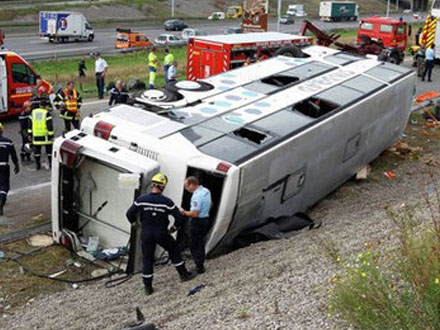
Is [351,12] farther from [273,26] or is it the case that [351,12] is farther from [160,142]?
[160,142]

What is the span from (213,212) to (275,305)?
218 cm

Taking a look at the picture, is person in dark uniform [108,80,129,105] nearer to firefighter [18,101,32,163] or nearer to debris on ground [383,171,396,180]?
firefighter [18,101,32,163]

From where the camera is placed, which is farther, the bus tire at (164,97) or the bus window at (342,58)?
the bus window at (342,58)

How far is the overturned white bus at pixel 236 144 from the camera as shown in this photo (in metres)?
7.54

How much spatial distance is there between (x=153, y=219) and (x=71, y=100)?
7.07 m

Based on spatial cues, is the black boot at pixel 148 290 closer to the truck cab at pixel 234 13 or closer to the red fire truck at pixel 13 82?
the red fire truck at pixel 13 82

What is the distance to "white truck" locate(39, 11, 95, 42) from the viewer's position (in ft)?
140

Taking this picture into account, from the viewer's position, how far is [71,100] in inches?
518

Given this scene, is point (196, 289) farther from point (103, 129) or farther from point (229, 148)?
point (103, 129)

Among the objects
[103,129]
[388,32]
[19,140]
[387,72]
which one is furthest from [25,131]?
[388,32]

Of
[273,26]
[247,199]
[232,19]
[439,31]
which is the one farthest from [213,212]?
[232,19]

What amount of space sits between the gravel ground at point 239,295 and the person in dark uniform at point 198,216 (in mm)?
257

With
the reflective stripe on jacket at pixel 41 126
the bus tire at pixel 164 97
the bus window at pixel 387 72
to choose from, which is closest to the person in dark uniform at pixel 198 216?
the bus tire at pixel 164 97

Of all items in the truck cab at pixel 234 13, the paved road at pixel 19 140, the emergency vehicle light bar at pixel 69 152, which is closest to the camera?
the emergency vehicle light bar at pixel 69 152
